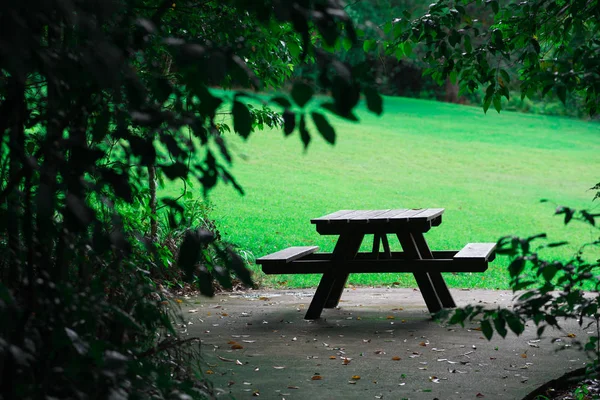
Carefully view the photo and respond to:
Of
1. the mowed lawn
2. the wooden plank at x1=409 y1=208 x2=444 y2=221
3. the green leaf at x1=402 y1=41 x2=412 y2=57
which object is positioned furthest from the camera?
the mowed lawn

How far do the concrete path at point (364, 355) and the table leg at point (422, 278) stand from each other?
155mm

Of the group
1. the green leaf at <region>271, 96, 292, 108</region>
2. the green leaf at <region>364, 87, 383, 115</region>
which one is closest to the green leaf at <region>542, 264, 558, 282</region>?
the green leaf at <region>364, 87, 383, 115</region>

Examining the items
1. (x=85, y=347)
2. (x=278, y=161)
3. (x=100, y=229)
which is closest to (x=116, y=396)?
(x=85, y=347)

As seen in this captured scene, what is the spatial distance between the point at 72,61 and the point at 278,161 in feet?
74.2

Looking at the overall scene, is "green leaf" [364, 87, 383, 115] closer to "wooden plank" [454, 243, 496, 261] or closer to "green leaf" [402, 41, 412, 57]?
"green leaf" [402, 41, 412, 57]

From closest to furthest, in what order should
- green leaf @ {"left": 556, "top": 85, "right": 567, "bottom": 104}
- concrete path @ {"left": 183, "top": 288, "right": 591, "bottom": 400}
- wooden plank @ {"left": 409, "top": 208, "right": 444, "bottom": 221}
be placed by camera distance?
green leaf @ {"left": 556, "top": 85, "right": 567, "bottom": 104}
concrete path @ {"left": 183, "top": 288, "right": 591, "bottom": 400}
wooden plank @ {"left": 409, "top": 208, "right": 444, "bottom": 221}

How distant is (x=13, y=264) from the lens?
→ 8.05ft

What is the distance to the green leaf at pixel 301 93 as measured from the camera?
1.48 meters

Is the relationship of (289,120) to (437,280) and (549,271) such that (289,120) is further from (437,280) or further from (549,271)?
(437,280)

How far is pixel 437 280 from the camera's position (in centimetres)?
700

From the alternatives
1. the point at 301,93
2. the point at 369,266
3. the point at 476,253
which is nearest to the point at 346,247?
the point at 369,266

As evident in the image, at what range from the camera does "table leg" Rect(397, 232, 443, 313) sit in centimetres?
677

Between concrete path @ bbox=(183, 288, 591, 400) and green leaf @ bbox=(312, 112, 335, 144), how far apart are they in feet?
9.45

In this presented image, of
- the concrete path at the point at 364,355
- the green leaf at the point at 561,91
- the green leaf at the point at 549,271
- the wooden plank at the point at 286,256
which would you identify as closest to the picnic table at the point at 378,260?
the wooden plank at the point at 286,256
